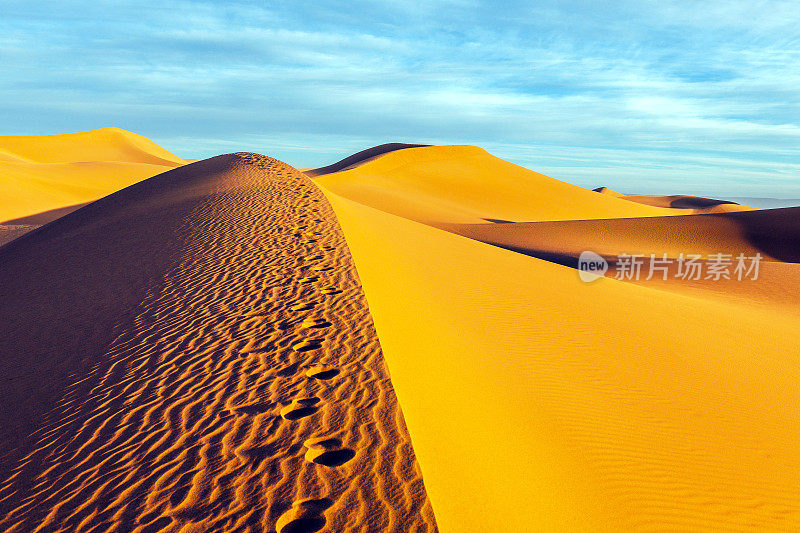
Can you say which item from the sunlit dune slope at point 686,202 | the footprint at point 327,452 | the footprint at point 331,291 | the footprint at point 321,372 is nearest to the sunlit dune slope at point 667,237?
the footprint at point 331,291

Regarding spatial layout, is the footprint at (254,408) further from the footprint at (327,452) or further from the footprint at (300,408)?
the footprint at (327,452)

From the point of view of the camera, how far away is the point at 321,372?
17.4ft

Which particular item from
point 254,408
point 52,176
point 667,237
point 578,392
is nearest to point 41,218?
point 52,176

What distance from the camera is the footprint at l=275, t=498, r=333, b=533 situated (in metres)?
3.40

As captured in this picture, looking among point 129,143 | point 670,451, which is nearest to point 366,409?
point 670,451

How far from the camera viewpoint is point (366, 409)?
4.58 m

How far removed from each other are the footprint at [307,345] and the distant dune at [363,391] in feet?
0.20

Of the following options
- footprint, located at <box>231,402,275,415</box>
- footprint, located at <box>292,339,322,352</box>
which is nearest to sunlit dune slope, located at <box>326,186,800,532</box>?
footprint, located at <box>292,339,322,352</box>

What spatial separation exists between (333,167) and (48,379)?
242ft

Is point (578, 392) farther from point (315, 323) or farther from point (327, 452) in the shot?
point (327, 452)

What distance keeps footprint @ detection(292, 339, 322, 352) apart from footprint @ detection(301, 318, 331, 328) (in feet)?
1.35

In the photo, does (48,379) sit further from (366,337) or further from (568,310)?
(568,310)

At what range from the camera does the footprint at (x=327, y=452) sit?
3982mm

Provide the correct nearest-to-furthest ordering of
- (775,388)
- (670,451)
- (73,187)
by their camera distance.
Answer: (670,451) → (775,388) → (73,187)
